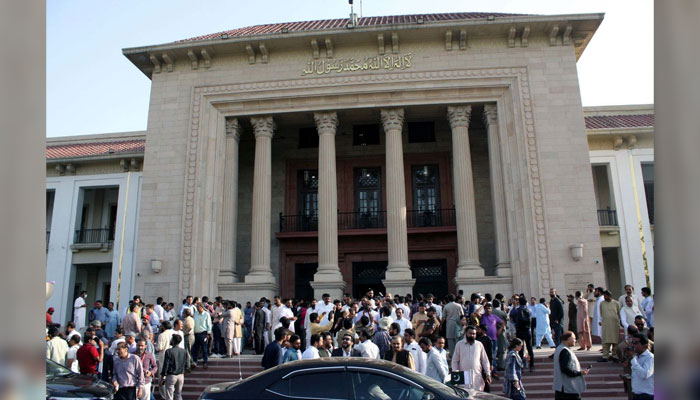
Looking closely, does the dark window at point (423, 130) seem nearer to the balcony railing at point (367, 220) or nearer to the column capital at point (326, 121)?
the balcony railing at point (367, 220)

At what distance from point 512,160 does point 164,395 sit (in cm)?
1511

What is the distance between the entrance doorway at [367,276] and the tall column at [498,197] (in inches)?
216

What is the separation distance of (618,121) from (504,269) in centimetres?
1165

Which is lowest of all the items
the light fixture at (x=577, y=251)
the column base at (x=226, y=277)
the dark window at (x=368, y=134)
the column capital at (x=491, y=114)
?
the column base at (x=226, y=277)

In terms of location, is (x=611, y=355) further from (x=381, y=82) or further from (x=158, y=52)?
(x=158, y=52)

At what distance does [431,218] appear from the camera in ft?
77.1

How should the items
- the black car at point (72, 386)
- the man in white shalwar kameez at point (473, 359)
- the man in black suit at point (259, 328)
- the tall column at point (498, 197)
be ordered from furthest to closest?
1. the tall column at point (498, 197)
2. the man in black suit at point (259, 328)
3. the man in white shalwar kameez at point (473, 359)
4. the black car at point (72, 386)

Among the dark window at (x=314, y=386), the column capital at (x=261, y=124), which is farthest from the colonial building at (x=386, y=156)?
the dark window at (x=314, y=386)

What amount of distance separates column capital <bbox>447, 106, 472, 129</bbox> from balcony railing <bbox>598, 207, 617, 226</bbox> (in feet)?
27.9

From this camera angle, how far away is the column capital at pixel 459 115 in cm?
2098

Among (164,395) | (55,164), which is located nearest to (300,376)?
(164,395)

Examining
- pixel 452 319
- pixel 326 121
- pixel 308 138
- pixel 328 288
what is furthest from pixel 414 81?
pixel 452 319

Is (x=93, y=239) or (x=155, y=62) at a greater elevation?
(x=155, y=62)

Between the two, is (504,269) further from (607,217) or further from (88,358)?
(88,358)
